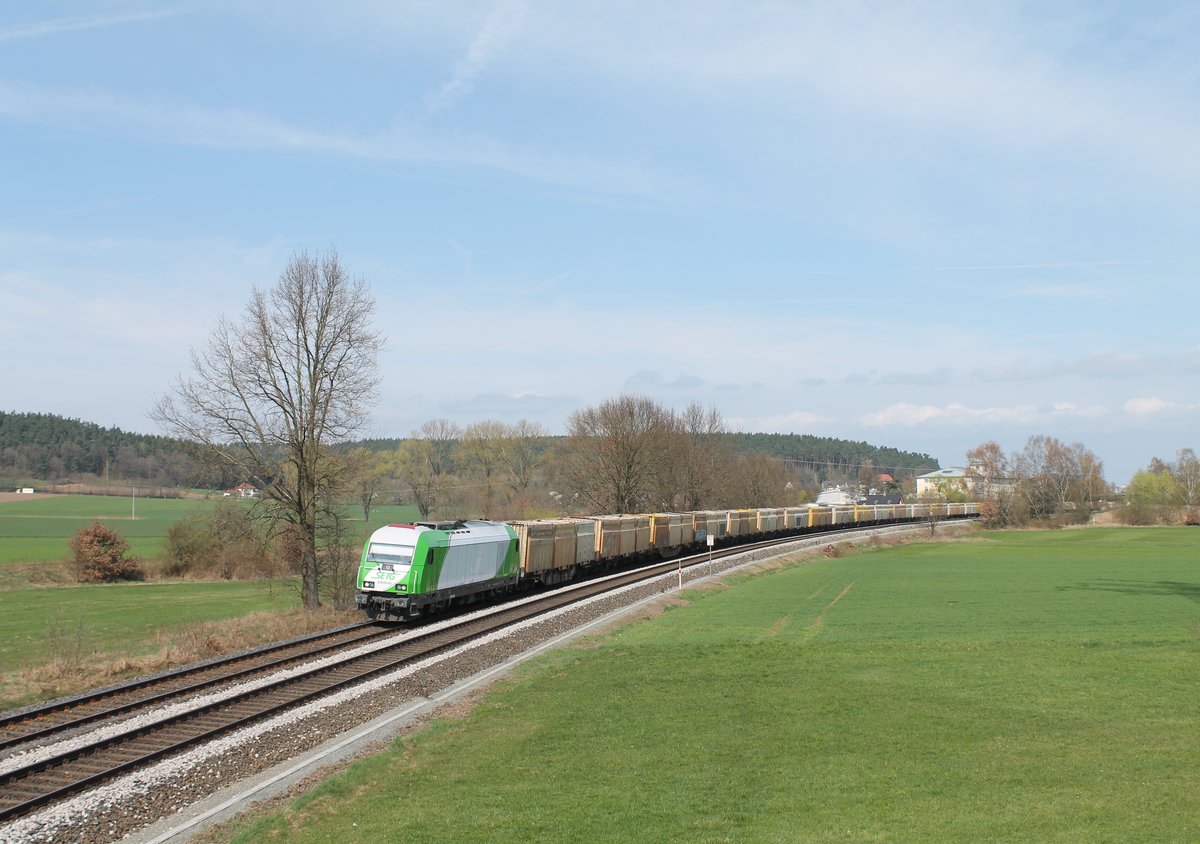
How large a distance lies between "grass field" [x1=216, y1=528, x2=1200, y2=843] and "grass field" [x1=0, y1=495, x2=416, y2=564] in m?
27.3

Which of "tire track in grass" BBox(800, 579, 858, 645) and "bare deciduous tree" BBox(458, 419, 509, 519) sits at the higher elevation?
"bare deciduous tree" BBox(458, 419, 509, 519)

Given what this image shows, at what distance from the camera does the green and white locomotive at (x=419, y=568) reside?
29219mm

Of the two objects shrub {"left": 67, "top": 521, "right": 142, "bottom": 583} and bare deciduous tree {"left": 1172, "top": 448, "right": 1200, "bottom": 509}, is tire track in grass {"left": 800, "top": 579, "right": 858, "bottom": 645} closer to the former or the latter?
shrub {"left": 67, "top": 521, "right": 142, "bottom": 583}

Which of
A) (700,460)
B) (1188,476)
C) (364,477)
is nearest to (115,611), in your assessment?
(364,477)

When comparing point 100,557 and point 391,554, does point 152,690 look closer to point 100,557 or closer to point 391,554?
point 391,554

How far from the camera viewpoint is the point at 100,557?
6650 centimetres

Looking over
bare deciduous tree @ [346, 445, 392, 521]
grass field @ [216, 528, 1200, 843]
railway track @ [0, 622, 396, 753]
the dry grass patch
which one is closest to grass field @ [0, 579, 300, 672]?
the dry grass patch

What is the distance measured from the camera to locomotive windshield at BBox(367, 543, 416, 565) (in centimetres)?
2937

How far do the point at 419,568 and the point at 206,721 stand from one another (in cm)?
1267

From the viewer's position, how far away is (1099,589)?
41.2 m

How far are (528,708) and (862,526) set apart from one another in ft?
333

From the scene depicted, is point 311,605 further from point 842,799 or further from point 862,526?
point 862,526

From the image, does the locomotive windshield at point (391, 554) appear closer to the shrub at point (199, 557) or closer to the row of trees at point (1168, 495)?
the shrub at point (199, 557)

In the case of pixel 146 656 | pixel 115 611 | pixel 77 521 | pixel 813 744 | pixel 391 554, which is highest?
pixel 391 554
